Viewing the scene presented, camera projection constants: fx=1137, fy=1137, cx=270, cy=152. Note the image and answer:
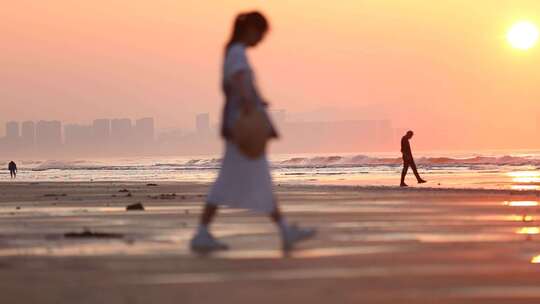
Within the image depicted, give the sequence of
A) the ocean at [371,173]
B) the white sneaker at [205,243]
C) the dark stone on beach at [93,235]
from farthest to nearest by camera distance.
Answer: the ocean at [371,173], the dark stone on beach at [93,235], the white sneaker at [205,243]

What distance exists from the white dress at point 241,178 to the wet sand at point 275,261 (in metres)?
0.41

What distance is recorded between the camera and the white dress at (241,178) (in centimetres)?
1007

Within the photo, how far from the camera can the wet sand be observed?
6691mm

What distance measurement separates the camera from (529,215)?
49.9ft

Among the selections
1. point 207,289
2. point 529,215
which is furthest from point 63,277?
point 529,215

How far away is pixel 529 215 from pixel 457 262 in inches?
272

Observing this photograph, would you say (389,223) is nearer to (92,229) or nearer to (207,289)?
(92,229)

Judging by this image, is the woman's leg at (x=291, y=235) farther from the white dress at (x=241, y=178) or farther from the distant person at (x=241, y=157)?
the white dress at (x=241, y=178)

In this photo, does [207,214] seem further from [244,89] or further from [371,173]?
[371,173]

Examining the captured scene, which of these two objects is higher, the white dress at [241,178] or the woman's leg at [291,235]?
the white dress at [241,178]

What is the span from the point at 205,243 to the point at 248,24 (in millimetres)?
1991

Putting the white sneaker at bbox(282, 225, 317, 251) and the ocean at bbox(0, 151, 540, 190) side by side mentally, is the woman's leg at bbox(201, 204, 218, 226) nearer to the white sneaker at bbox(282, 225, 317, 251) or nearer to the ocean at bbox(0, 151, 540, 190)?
the white sneaker at bbox(282, 225, 317, 251)

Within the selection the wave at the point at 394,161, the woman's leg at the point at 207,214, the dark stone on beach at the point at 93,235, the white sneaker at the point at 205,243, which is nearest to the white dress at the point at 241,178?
the woman's leg at the point at 207,214

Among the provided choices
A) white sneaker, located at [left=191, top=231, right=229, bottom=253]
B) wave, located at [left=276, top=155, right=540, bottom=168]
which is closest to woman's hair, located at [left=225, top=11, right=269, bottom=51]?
white sneaker, located at [left=191, top=231, right=229, bottom=253]
